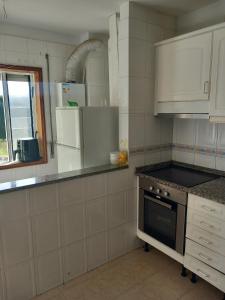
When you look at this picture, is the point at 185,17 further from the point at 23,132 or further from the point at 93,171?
the point at 23,132

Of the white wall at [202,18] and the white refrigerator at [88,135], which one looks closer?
the white wall at [202,18]

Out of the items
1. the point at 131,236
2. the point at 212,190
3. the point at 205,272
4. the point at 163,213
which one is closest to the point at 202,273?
the point at 205,272

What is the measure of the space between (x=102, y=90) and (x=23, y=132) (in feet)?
3.88

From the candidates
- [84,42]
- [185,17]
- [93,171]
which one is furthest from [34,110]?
[185,17]

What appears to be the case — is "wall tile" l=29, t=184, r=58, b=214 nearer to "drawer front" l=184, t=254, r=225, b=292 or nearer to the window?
"drawer front" l=184, t=254, r=225, b=292

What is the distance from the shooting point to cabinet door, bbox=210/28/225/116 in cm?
165

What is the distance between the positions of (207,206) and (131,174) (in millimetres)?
761

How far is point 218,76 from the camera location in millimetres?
1695

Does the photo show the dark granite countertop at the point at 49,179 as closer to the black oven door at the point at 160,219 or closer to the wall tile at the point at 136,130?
the wall tile at the point at 136,130

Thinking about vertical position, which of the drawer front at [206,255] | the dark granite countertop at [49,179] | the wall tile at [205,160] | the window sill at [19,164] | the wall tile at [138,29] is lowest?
the drawer front at [206,255]

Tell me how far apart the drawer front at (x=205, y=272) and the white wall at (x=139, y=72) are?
0.94 metres

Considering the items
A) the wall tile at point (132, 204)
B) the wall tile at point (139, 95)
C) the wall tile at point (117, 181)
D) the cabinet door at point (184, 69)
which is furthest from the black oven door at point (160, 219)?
the cabinet door at point (184, 69)

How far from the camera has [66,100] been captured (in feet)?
9.52

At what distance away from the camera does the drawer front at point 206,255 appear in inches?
63.6
